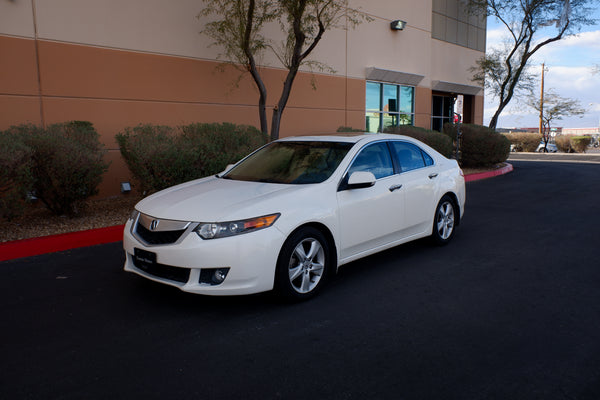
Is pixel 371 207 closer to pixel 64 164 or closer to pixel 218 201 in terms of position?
pixel 218 201

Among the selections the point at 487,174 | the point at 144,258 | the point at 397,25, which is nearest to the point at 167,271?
the point at 144,258

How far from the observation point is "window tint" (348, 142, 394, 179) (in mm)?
5289

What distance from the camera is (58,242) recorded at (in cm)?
644

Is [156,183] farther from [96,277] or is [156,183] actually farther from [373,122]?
[373,122]

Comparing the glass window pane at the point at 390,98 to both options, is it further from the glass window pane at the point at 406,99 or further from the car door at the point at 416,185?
the car door at the point at 416,185

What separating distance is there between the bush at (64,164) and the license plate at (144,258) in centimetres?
335

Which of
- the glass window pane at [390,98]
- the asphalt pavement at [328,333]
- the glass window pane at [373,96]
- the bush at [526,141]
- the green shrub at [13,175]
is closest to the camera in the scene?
the asphalt pavement at [328,333]

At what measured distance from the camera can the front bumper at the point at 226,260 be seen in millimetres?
3979

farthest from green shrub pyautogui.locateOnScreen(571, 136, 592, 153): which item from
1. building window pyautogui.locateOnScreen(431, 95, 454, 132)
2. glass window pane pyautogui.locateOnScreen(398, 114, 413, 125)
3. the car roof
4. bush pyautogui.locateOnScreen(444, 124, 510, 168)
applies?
the car roof

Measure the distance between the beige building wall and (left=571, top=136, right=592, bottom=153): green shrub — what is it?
29126 millimetres

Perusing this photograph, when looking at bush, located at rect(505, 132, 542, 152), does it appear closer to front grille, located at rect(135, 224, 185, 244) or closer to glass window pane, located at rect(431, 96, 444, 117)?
glass window pane, located at rect(431, 96, 444, 117)

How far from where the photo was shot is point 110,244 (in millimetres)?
6852

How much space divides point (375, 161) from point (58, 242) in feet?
14.1

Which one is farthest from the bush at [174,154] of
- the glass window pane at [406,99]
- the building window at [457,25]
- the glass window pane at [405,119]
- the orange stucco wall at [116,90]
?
the building window at [457,25]
